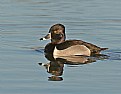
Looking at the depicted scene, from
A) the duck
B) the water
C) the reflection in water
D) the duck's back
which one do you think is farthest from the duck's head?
the reflection in water

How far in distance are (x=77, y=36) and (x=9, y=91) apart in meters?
6.97

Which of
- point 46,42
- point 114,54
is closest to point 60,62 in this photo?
point 114,54

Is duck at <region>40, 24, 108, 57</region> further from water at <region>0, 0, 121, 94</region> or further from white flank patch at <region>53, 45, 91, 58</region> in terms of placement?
water at <region>0, 0, 121, 94</region>

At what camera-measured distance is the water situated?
13.0 meters

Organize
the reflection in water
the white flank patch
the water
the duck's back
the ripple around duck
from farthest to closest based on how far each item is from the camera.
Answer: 1. the white flank patch
2. the duck's back
3. the ripple around duck
4. the reflection in water
5. the water

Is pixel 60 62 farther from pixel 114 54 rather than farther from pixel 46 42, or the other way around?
pixel 46 42

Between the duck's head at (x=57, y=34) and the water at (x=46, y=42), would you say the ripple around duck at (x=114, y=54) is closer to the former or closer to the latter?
the water at (x=46, y=42)

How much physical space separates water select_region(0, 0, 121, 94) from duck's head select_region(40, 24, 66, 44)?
1.61 ft

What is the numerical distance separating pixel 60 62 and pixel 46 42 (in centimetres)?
334

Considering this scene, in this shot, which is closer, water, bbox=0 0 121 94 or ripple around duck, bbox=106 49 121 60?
water, bbox=0 0 121 94

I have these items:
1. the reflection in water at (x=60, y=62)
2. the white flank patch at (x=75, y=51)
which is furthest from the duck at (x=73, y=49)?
the reflection in water at (x=60, y=62)

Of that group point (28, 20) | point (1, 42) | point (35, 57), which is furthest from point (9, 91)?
point (28, 20)

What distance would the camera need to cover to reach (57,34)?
59.0 ft

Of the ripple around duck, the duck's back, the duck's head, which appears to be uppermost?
the duck's head
